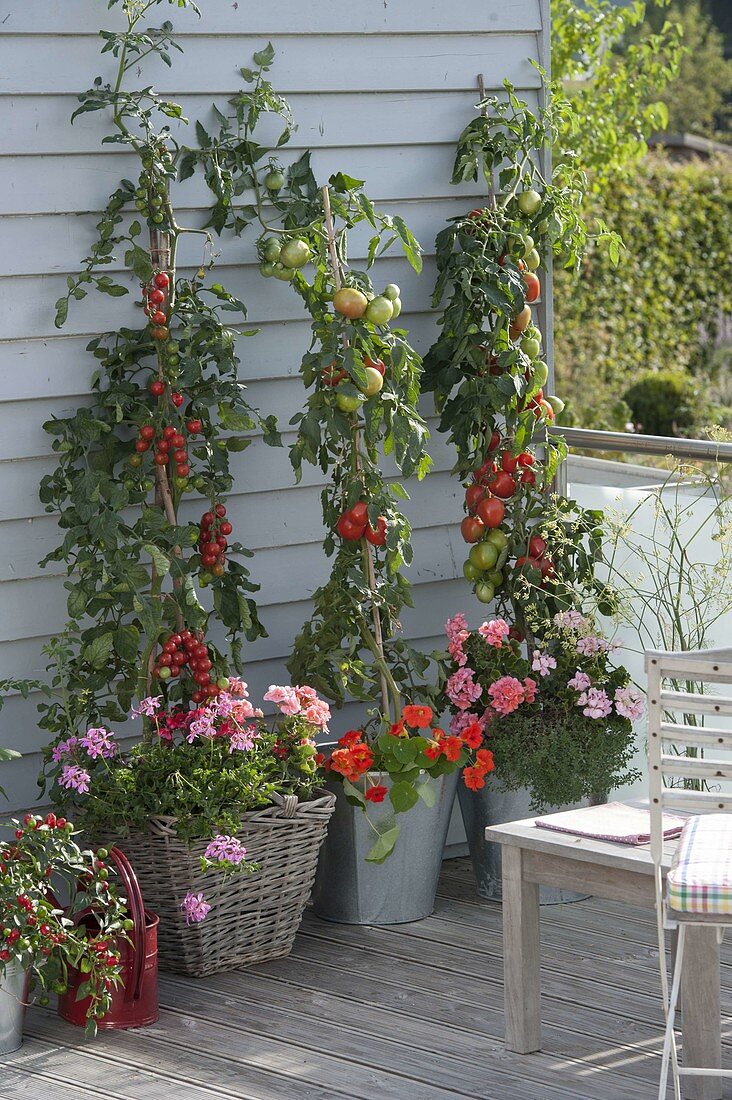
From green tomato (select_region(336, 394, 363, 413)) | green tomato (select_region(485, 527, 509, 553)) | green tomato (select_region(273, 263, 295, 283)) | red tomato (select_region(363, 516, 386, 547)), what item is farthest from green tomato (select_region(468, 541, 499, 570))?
green tomato (select_region(273, 263, 295, 283))

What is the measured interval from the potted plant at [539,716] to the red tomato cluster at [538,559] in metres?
0.12

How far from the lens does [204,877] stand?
130 inches

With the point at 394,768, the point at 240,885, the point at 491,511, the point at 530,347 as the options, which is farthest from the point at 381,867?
the point at 530,347

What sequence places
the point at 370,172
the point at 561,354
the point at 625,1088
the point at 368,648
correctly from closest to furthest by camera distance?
the point at 625,1088
the point at 368,648
the point at 370,172
the point at 561,354

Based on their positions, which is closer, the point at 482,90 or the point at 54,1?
the point at 54,1

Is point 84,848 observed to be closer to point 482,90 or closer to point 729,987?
Result: point 729,987

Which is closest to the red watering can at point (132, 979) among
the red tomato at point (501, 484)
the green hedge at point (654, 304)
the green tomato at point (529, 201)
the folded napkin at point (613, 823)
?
the folded napkin at point (613, 823)

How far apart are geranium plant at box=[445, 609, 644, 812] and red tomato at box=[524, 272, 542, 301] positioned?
2.67 feet

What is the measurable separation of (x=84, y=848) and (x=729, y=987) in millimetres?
1444

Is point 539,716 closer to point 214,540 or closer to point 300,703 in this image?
point 300,703

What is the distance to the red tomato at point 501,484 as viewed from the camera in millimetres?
3939

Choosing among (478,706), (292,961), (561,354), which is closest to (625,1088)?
(292,961)

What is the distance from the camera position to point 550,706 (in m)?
3.85

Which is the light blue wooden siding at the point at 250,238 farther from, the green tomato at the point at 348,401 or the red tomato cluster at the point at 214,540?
the green tomato at the point at 348,401
